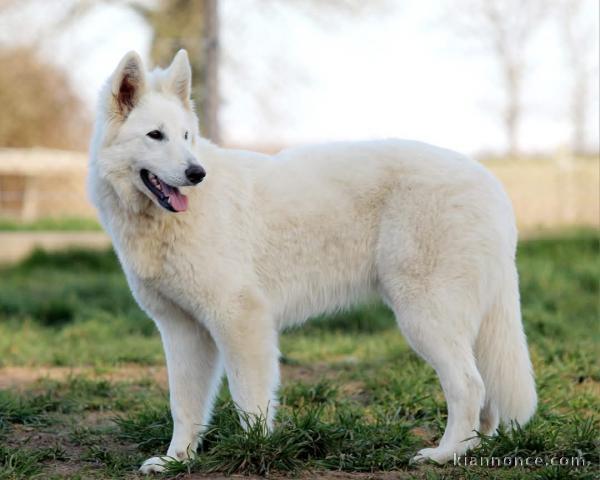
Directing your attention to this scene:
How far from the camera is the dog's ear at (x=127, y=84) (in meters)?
3.75

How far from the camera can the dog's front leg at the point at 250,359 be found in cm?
380

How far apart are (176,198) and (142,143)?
1.07 feet

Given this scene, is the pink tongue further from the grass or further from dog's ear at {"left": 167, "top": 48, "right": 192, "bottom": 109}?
the grass

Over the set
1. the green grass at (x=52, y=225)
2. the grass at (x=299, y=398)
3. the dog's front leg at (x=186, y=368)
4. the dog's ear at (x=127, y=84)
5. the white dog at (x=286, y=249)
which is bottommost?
the green grass at (x=52, y=225)

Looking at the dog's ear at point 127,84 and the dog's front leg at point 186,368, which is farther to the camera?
the dog's front leg at point 186,368

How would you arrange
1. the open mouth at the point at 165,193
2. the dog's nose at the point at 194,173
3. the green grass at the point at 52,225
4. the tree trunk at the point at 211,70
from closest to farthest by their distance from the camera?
the dog's nose at the point at 194,173 < the open mouth at the point at 165,193 < the tree trunk at the point at 211,70 < the green grass at the point at 52,225

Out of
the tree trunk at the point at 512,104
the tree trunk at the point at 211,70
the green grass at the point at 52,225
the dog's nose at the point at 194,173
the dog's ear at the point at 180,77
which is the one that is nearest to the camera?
the dog's nose at the point at 194,173

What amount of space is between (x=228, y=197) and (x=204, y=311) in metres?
0.65

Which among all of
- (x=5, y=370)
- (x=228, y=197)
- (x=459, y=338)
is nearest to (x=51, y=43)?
(x=5, y=370)

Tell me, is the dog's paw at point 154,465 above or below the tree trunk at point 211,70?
below

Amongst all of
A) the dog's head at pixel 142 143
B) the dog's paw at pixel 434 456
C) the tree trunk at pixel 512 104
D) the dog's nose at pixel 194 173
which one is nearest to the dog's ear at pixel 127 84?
the dog's head at pixel 142 143

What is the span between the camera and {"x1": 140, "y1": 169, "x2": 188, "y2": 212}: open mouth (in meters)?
3.72

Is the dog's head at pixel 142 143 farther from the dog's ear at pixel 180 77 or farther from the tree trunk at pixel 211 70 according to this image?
the tree trunk at pixel 211 70

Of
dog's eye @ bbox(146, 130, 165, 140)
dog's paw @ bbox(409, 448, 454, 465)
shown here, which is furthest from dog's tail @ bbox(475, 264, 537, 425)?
dog's eye @ bbox(146, 130, 165, 140)
